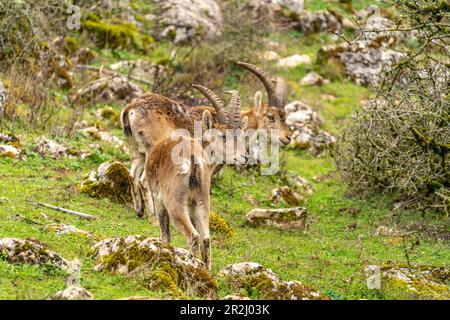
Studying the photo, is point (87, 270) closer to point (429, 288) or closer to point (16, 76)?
point (429, 288)

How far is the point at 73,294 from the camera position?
7535 mm

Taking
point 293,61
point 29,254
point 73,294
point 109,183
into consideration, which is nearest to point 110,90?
point 109,183

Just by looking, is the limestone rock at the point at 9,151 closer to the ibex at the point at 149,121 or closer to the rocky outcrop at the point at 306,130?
the ibex at the point at 149,121

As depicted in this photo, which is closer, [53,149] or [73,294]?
[73,294]

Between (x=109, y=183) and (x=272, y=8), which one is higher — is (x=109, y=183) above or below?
above

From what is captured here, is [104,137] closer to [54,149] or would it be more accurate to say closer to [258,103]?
[54,149]

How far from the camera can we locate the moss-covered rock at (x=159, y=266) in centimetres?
852

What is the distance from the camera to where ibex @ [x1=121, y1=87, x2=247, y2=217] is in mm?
13641

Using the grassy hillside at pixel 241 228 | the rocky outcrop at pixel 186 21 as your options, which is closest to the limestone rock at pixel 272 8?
the rocky outcrop at pixel 186 21

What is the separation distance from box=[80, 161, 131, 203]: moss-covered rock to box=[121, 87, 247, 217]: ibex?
1.32 feet

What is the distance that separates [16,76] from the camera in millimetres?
17672

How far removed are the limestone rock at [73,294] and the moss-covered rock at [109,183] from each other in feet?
20.8

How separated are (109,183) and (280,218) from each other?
317cm

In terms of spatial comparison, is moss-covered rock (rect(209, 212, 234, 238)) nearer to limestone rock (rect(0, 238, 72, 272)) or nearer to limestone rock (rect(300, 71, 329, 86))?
limestone rock (rect(0, 238, 72, 272))
